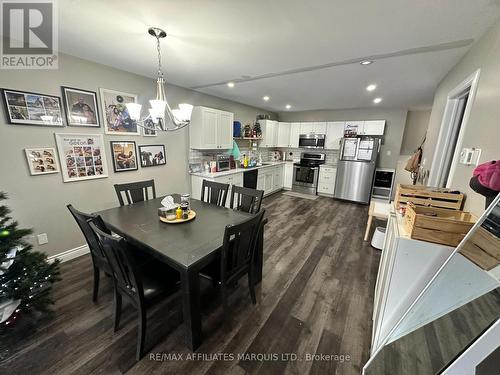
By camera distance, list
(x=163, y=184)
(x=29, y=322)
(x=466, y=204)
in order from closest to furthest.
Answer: (x=466, y=204) → (x=29, y=322) → (x=163, y=184)

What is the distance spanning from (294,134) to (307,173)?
1.35 metres

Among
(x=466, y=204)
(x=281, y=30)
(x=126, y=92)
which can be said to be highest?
(x=281, y=30)

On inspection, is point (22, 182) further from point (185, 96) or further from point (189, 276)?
point (185, 96)

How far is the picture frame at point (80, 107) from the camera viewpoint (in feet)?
7.30

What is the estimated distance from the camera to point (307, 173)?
220 inches

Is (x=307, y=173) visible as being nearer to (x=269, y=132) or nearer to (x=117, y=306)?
(x=269, y=132)

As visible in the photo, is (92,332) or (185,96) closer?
(92,332)

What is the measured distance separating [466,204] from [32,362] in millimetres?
3353

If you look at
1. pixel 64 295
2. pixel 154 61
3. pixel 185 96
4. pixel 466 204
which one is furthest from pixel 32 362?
pixel 185 96

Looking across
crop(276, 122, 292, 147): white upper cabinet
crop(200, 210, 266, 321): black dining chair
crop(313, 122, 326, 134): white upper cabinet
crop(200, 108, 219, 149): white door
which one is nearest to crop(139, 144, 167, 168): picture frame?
crop(200, 108, 219, 149): white door

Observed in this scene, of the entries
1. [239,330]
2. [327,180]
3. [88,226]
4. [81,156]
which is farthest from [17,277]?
[327,180]

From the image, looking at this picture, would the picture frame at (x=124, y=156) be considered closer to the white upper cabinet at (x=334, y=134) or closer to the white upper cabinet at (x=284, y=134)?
the white upper cabinet at (x=284, y=134)

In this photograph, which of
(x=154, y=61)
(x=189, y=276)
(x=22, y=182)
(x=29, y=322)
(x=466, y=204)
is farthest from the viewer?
(x=154, y=61)

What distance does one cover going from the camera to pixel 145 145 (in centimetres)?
304
